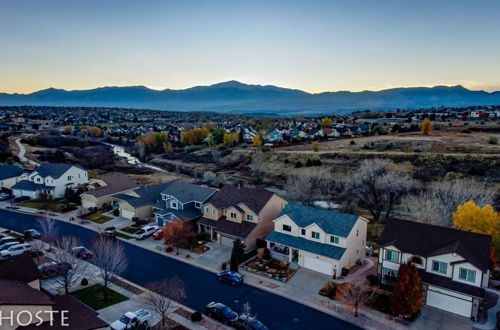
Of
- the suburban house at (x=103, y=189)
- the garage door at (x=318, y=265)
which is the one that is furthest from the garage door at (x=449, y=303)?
the suburban house at (x=103, y=189)

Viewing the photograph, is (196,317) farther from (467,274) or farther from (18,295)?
(467,274)

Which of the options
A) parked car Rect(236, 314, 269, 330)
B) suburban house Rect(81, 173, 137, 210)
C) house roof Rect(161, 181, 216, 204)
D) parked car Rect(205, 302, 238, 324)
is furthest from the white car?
parked car Rect(236, 314, 269, 330)

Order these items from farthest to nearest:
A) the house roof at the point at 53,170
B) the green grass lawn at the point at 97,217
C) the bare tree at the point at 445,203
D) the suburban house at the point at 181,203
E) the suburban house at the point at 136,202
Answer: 1. the house roof at the point at 53,170
2. the suburban house at the point at 136,202
3. the green grass lawn at the point at 97,217
4. the suburban house at the point at 181,203
5. the bare tree at the point at 445,203

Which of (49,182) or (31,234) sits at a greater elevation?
(49,182)

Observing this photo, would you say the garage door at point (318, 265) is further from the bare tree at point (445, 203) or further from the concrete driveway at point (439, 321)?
the bare tree at point (445, 203)

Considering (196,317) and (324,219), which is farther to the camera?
(324,219)

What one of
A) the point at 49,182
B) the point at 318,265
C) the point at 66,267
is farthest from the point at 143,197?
the point at 318,265
